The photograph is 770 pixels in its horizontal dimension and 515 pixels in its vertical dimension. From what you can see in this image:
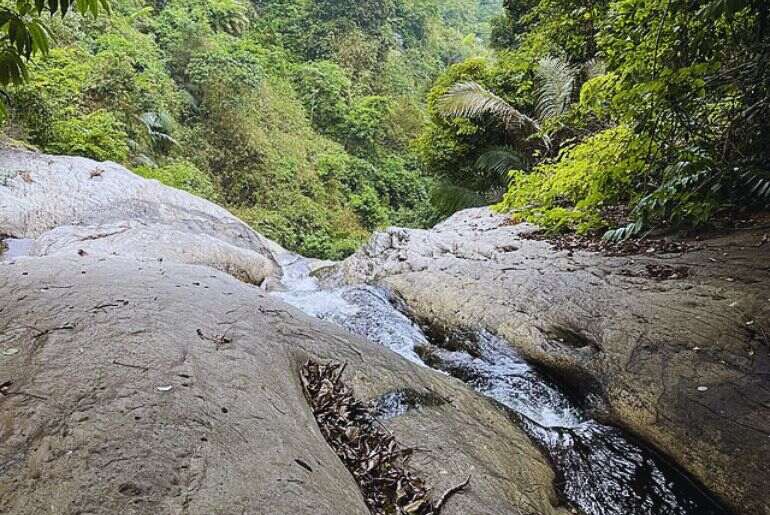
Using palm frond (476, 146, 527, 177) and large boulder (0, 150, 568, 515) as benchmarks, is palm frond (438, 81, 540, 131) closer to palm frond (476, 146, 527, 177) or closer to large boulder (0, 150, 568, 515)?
palm frond (476, 146, 527, 177)

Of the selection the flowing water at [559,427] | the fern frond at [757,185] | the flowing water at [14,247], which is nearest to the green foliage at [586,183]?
the fern frond at [757,185]

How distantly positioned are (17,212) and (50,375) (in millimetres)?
5724

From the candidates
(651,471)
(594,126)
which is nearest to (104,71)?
(594,126)

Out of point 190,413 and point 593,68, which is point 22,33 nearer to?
point 190,413

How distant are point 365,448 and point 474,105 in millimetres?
8425

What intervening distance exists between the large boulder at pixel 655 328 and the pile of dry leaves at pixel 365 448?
1505mm

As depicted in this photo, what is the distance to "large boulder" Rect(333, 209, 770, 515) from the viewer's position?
2.52 metres

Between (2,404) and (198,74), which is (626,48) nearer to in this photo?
(2,404)

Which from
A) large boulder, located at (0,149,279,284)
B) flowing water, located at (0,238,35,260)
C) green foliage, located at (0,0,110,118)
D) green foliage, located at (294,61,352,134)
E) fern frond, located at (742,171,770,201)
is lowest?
flowing water, located at (0,238,35,260)

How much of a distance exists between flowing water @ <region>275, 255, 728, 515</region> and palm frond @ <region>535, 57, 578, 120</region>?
6.60 metres

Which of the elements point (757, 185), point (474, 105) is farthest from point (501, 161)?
point (757, 185)

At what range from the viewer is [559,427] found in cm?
307

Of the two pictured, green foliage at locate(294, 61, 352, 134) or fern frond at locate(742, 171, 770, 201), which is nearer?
fern frond at locate(742, 171, 770, 201)

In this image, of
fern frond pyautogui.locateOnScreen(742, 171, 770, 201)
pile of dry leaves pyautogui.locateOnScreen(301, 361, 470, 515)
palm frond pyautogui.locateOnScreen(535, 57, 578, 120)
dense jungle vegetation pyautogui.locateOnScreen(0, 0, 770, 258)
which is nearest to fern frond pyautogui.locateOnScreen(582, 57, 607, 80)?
dense jungle vegetation pyautogui.locateOnScreen(0, 0, 770, 258)
